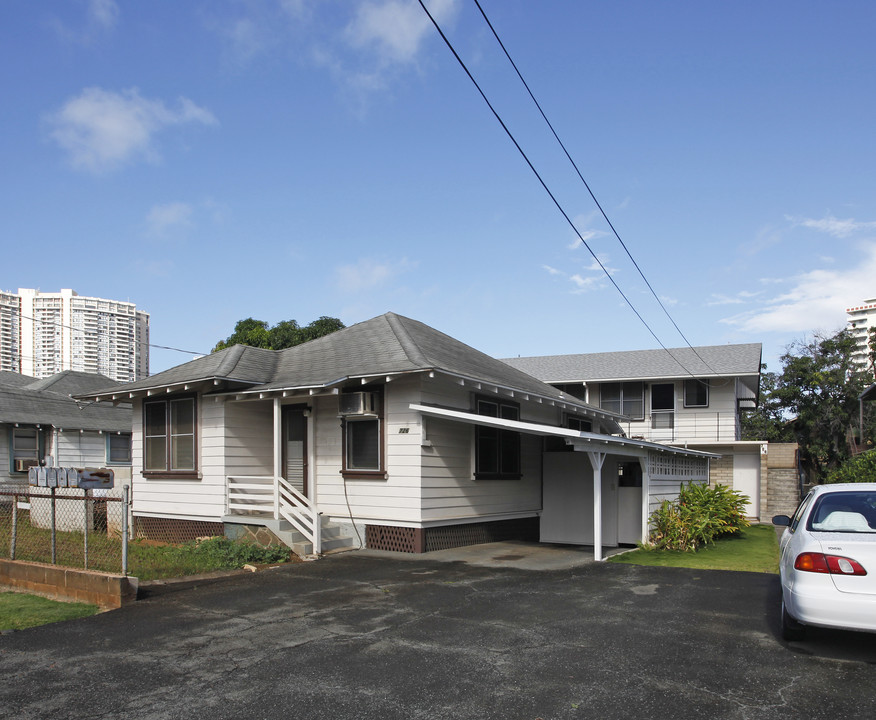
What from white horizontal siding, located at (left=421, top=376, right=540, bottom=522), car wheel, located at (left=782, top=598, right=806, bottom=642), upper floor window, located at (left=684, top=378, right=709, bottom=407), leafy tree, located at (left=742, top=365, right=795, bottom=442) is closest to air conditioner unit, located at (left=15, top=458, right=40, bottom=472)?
white horizontal siding, located at (left=421, top=376, right=540, bottom=522)

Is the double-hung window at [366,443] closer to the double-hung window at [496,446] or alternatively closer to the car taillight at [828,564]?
the double-hung window at [496,446]

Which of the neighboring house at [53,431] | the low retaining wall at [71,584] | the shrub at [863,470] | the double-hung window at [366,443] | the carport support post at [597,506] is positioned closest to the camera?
the low retaining wall at [71,584]

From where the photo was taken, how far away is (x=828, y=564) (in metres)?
5.70

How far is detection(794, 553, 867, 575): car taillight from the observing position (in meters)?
5.58

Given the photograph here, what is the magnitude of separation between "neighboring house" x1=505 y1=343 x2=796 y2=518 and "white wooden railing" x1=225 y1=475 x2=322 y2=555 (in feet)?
46.3

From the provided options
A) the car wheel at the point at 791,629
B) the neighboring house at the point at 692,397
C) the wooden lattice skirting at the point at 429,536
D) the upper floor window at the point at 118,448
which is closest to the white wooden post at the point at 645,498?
the wooden lattice skirting at the point at 429,536

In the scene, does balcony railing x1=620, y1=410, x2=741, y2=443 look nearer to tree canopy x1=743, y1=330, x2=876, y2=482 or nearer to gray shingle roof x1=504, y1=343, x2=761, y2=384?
gray shingle roof x1=504, y1=343, x2=761, y2=384

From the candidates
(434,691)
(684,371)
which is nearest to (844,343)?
(684,371)

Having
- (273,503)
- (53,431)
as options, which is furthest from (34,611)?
(53,431)

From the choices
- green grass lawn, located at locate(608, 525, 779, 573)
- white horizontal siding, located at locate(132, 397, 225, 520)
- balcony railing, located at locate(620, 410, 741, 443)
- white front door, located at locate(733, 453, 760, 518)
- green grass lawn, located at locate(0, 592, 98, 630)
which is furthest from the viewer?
balcony railing, located at locate(620, 410, 741, 443)

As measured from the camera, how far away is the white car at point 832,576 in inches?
217

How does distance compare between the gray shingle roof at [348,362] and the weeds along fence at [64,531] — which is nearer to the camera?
the weeds along fence at [64,531]

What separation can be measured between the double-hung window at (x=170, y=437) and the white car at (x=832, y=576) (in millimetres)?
11336

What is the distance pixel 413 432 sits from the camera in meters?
12.6
